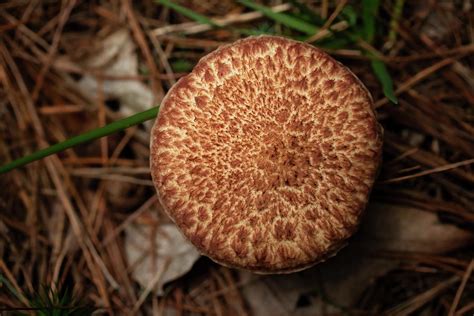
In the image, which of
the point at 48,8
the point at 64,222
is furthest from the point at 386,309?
the point at 48,8

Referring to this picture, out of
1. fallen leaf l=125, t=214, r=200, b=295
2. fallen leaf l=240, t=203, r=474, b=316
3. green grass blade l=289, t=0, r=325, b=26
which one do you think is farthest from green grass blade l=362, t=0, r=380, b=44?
fallen leaf l=125, t=214, r=200, b=295

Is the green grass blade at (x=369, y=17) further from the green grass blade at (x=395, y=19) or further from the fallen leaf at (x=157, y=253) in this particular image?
the fallen leaf at (x=157, y=253)

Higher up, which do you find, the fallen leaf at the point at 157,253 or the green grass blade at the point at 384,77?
the green grass blade at the point at 384,77

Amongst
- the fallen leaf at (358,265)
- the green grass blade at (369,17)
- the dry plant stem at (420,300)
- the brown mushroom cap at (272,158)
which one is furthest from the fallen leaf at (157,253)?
the green grass blade at (369,17)

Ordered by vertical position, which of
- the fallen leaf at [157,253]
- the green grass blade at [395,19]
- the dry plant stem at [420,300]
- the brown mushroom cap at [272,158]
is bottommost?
the dry plant stem at [420,300]

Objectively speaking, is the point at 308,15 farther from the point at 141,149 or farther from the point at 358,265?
the point at 358,265

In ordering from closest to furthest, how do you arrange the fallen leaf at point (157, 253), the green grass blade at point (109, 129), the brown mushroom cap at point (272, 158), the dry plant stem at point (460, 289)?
the brown mushroom cap at point (272, 158), the green grass blade at point (109, 129), the dry plant stem at point (460, 289), the fallen leaf at point (157, 253)

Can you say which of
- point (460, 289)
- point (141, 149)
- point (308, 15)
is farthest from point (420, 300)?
point (141, 149)
